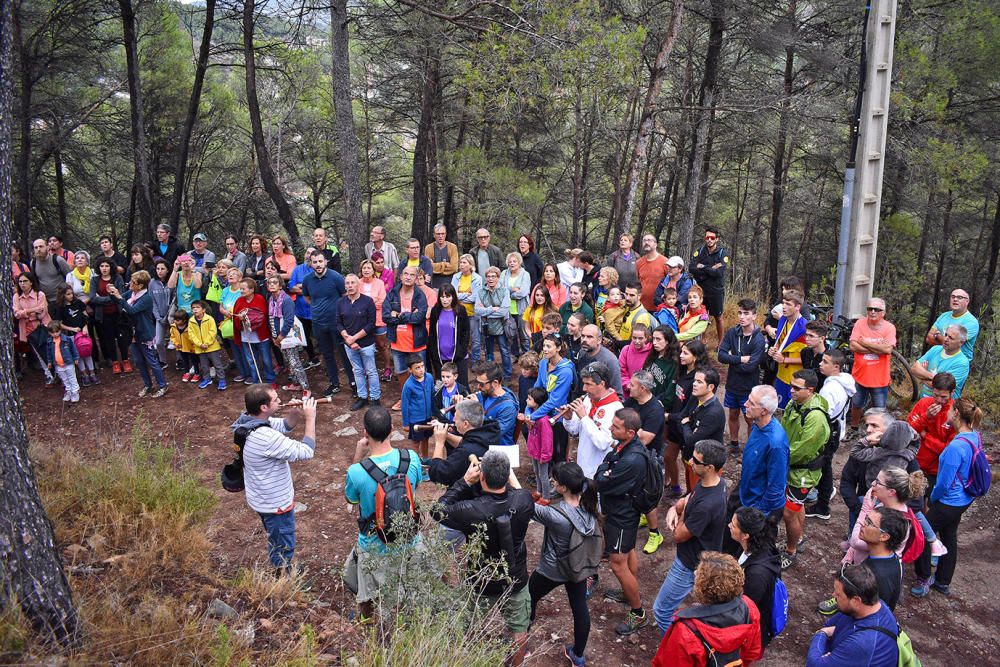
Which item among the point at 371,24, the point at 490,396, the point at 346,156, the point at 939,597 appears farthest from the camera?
the point at 371,24

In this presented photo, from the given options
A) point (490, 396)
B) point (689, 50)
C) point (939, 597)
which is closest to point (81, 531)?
point (490, 396)

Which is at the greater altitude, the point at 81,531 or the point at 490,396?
the point at 490,396

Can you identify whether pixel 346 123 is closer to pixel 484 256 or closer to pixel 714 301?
pixel 484 256

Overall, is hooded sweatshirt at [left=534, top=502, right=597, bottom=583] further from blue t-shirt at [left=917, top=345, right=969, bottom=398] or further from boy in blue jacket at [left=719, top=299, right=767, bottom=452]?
blue t-shirt at [left=917, top=345, right=969, bottom=398]

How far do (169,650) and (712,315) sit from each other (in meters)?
8.62

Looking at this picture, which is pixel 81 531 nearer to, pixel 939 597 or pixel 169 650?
pixel 169 650

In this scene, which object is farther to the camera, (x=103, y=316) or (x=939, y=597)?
(x=103, y=316)

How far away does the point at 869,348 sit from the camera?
7.14 m

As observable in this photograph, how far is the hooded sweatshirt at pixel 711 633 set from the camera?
319cm

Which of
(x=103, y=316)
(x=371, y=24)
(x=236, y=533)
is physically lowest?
(x=236, y=533)

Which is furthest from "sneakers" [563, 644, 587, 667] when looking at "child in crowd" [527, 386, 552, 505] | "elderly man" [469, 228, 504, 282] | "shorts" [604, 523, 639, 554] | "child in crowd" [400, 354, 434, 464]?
"elderly man" [469, 228, 504, 282]

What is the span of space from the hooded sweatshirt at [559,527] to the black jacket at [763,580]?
0.97 meters

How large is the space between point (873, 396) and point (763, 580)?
4.73m

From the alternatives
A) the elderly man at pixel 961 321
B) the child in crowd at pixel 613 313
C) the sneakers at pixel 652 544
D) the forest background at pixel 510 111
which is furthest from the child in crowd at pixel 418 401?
the elderly man at pixel 961 321
